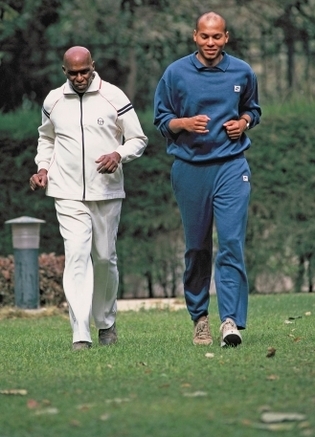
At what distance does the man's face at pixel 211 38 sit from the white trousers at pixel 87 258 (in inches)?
47.6

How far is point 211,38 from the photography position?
7.92m

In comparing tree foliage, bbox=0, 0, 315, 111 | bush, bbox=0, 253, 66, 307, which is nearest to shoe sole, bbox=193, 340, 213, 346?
bush, bbox=0, 253, 66, 307

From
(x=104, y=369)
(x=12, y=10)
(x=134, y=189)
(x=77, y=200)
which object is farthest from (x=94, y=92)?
(x=12, y=10)

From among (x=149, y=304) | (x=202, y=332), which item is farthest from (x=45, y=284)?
(x=202, y=332)

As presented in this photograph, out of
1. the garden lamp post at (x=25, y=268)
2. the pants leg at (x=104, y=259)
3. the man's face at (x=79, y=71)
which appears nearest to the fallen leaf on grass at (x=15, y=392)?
the pants leg at (x=104, y=259)

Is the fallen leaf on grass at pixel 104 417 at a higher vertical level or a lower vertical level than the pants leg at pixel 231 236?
lower

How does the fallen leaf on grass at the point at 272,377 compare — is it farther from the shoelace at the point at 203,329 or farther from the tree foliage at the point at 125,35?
the tree foliage at the point at 125,35

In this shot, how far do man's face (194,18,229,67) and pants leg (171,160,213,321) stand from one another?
685 mm

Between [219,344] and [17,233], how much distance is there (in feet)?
18.8

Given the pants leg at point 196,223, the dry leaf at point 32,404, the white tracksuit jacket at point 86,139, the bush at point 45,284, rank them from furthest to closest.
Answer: the bush at point 45,284 → the white tracksuit jacket at point 86,139 → the pants leg at point 196,223 → the dry leaf at point 32,404

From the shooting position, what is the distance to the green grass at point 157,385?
5.05 metres

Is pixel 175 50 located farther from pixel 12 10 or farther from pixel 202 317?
pixel 202 317

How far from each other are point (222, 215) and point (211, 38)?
3.57 feet

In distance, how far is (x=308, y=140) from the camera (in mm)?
15148
